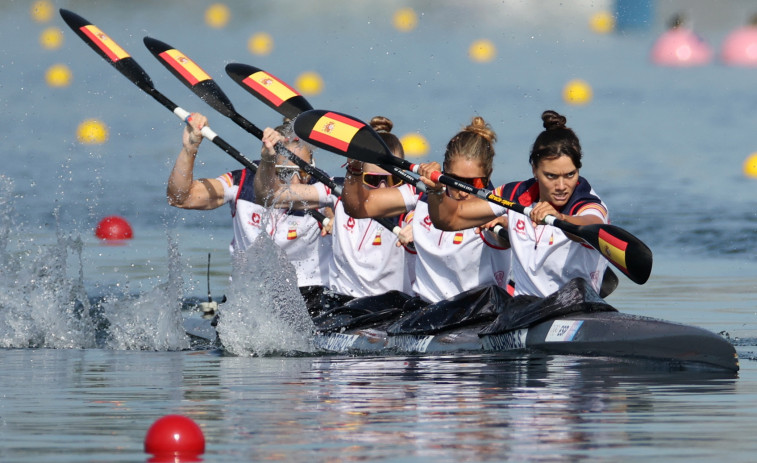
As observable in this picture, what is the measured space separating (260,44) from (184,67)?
1994cm

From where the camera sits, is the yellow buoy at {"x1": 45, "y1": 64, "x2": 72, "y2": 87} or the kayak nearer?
the kayak

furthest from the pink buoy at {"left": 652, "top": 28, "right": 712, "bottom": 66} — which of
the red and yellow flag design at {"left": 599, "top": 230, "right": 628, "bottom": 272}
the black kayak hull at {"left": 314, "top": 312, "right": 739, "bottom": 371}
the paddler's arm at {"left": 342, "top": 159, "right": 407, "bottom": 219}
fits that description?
the red and yellow flag design at {"left": 599, "top": 230, "right": 628, "bottom": 272}

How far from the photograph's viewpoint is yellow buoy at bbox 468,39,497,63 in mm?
31000

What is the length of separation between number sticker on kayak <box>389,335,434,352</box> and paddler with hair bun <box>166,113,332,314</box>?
125 centimetres

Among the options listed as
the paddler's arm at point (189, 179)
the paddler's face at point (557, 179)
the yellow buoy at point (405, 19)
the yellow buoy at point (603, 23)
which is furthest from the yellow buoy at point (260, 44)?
the paddler's face at point (557, 179)

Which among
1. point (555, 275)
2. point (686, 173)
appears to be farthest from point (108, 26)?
point (555, 275)

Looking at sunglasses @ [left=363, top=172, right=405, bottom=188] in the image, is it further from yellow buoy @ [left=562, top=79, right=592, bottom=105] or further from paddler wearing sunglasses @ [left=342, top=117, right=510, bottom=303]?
yellow buoy @ [left=562, top=79, right=592, bottom=105]

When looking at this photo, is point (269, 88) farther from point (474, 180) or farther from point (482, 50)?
point (482, 50)

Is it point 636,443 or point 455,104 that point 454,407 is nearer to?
point 636,443

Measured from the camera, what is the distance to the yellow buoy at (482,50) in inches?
1220

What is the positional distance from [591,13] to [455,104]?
6.22m

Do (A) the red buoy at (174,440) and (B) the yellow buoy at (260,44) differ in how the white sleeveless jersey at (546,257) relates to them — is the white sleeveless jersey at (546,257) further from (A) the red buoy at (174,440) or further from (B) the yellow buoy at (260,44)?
(B) the yellow buoy at (260,44)

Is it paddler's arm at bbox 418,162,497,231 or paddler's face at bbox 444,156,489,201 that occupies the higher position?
paddler's face at bbox 444,156,489,201

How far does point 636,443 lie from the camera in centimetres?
478
